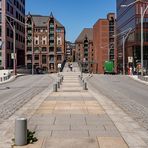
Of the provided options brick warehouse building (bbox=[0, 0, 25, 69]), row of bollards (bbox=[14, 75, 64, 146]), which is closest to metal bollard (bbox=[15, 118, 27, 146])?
row of bollards (bbox=[14, 75, 64, 146])

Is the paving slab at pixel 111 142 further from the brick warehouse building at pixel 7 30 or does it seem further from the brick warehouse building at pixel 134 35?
the brick warehouse building at pixel 7 30

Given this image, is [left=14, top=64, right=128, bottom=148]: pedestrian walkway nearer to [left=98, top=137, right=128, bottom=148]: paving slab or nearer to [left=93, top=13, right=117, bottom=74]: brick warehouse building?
[left=98, top=137, right=128, bottom=148]: paving slab

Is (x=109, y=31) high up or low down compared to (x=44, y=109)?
up

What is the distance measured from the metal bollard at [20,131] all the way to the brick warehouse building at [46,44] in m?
143

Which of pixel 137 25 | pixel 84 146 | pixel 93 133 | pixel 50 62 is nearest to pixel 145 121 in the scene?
pixel 93 133

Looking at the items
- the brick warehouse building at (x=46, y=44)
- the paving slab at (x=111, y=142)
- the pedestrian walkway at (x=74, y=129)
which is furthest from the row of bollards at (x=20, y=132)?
the brick warehouse building at (x=46, y=44)

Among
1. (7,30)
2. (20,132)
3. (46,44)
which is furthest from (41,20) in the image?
(20,132)

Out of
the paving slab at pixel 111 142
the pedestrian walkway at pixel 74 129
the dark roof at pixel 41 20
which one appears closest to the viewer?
the paving slab at pixel 111 142

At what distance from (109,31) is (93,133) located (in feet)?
498

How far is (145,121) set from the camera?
12.9 meters

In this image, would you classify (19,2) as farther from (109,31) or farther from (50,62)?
(109,31)

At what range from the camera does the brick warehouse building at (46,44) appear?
15400cm

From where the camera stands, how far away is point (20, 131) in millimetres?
8531

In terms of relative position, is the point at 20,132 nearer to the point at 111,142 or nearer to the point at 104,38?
the point at 111,142
